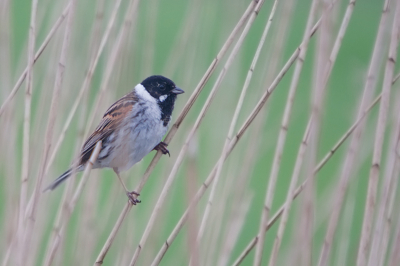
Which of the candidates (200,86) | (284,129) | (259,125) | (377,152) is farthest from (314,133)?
(259,125)

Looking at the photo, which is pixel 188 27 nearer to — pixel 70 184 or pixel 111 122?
pixel 111 122

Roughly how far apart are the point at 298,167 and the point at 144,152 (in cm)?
129

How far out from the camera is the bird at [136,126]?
2.92 m

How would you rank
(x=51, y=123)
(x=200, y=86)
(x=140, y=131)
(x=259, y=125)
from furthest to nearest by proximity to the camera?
(x=140, y=131), (x=259, y=125), (x=200, y=86), (x=51, y=123)

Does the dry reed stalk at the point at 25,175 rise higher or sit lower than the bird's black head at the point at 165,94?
lower

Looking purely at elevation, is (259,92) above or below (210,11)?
below

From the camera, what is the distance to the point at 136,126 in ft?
9.73

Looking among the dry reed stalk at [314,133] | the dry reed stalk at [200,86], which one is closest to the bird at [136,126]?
the dry reed stalk at [200,86]

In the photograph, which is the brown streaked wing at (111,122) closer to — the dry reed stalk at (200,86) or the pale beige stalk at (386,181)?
the dry reed stalk at (200,86)

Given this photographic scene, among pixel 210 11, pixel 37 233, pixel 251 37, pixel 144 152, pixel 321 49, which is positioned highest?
pixel 251 37

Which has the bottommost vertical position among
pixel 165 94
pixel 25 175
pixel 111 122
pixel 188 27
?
pixel 25 175

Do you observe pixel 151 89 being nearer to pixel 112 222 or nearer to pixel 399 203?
pixel 112 222

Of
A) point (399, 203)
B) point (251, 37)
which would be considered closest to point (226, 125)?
point (399, 203)

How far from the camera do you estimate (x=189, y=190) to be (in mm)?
1280
